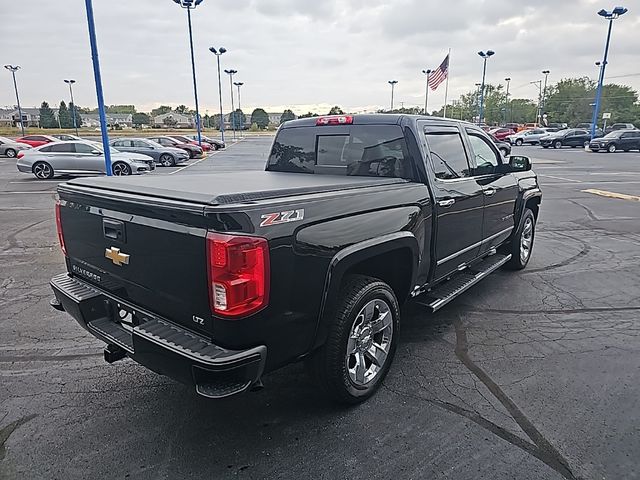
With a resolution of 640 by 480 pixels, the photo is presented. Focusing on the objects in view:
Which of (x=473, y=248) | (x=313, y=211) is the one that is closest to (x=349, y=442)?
(x=313, y=211)

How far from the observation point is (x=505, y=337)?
13.6ft

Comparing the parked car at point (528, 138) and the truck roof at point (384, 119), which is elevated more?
the truck roof at point (384, 119)

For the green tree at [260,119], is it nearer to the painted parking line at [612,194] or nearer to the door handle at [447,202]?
the painted parking line at [612,194]

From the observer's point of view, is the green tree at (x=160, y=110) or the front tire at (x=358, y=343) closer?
the front tire at (x=358, y=343)

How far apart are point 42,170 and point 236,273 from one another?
18.5 meters

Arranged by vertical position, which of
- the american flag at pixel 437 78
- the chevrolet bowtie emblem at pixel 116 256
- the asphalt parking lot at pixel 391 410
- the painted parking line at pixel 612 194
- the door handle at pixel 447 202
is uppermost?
the american flag at pixel 437 78

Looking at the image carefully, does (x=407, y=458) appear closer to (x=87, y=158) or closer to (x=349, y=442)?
(x=349, y=442)

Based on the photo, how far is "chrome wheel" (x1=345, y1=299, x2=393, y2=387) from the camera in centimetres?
307

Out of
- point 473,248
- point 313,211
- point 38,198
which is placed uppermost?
point 313,211

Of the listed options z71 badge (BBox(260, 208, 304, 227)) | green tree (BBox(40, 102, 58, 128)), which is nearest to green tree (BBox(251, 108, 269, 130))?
green tree (BBox(40, 102, 58, 128))

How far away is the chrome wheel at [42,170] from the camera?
17.2m

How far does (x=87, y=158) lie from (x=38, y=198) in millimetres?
5433

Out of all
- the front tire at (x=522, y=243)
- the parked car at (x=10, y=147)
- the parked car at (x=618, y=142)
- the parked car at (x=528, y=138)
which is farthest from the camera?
the parked car at (x=528, y=138)

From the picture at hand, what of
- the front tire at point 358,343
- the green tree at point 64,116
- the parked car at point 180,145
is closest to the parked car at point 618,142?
the parked car at point 180,145
